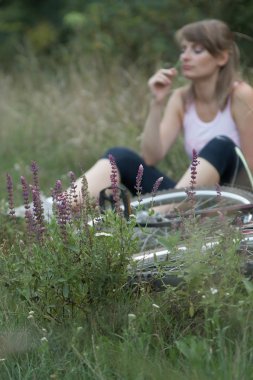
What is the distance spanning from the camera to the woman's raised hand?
5906mm

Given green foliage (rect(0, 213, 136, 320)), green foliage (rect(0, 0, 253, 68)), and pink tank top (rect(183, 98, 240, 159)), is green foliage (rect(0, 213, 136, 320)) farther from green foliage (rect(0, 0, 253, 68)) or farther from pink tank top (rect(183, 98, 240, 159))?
green foliage (rect(0, 0, 253, 68))

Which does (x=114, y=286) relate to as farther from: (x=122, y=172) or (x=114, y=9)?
(x=114, y=9)

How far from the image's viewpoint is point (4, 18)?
1502 cm

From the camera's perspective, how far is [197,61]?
598 cm

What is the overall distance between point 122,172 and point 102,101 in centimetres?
391

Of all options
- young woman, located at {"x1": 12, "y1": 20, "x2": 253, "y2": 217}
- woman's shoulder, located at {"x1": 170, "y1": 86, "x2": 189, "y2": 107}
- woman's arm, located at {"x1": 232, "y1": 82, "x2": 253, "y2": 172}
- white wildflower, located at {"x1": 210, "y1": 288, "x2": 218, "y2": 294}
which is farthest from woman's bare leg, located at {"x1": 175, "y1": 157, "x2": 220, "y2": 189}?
white wildflower, located at {"x1": 210, "y1": 288, "x2": 218, "y2": 294}

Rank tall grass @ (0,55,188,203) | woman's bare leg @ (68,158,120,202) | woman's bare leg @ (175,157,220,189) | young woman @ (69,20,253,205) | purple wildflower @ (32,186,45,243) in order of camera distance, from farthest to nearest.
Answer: tall grass @ (0,55,188,203)
young woman @ (69,20,253,205)
woman's bare leg @ (68,158,120,202)
woman's bare leg @ (175,157,220,189)
purple wildflower @ (32,186,45,243)

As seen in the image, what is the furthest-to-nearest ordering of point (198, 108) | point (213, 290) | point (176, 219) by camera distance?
1. point (198, 108)
2. point (176, 219)
3. point (213, 290)

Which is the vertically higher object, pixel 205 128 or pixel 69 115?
pixel 69 115

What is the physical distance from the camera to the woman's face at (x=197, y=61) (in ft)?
19.6

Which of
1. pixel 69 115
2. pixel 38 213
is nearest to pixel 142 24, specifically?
pixel 69 115

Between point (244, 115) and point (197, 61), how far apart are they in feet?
1.55

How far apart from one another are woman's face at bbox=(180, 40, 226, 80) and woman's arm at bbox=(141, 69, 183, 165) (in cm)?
14

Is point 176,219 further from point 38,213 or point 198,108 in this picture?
point 198,108
